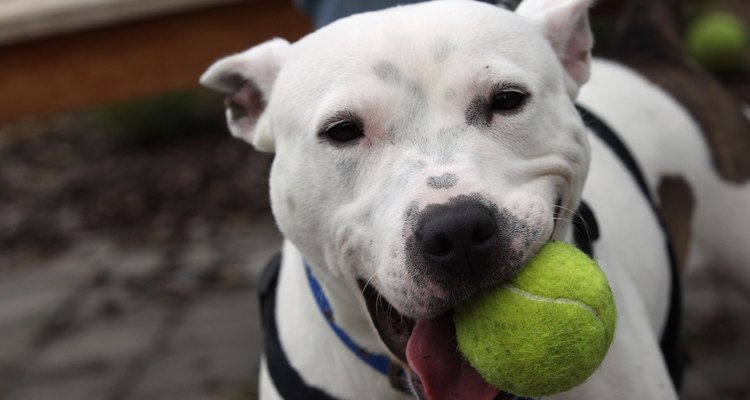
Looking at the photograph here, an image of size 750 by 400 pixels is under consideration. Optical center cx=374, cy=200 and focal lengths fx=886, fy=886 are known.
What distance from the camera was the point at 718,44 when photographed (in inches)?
251

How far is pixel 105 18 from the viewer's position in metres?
3.91

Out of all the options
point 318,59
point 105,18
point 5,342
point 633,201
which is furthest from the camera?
point 5,342

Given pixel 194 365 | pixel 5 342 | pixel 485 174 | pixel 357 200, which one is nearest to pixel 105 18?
pixel 194 365

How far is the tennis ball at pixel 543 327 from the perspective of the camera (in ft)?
5.68

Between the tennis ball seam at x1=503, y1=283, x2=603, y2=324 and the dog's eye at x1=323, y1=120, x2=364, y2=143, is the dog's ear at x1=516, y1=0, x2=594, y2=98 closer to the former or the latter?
the dog's eye at x1=323, y1=120, x2=364, y2=143

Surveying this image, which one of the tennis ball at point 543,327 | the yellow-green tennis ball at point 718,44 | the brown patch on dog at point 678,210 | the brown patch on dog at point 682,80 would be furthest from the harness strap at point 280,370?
the yellow-green tennis ball at point 718,44

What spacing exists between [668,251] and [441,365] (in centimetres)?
127

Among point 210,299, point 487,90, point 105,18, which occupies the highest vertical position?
point 487,90

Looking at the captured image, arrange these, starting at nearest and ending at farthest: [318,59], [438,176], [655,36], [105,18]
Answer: [438,176] → [318,59] → [655,36] → [105,18]

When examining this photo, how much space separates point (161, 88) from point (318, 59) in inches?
83.7

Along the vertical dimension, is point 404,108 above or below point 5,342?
above

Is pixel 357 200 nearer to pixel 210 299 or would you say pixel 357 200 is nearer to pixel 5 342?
pixel 210 299

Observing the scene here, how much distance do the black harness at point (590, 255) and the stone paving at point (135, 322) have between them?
1.46 m

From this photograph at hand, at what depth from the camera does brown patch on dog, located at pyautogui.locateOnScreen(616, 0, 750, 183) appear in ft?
10.9
